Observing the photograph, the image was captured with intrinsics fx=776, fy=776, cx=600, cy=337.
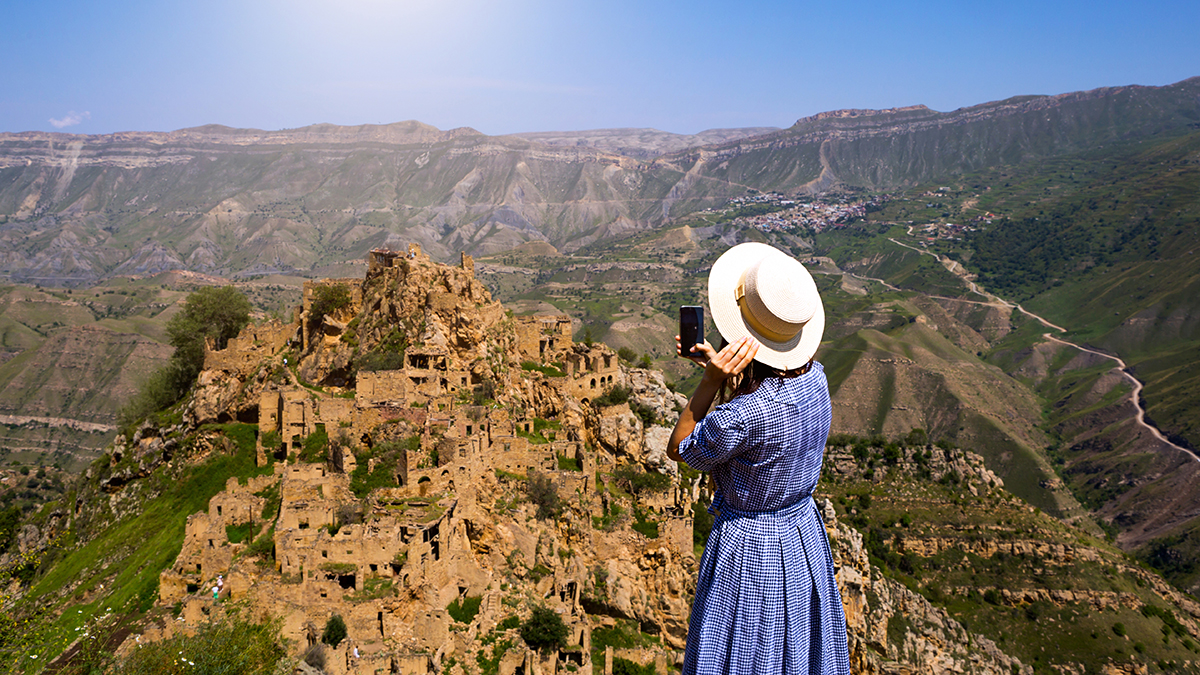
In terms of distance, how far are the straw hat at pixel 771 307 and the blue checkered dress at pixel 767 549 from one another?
246 mm

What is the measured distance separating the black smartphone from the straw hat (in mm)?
228

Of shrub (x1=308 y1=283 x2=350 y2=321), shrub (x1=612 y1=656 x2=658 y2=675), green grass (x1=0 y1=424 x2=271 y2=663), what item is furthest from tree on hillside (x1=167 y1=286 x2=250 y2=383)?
shrub (x1=612 y1=656 x2=658 y2=675)

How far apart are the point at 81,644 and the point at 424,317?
21958 millimetres

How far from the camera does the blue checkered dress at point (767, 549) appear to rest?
6000mm

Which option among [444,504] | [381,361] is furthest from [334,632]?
[381,361]

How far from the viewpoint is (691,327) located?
6430 millimetres

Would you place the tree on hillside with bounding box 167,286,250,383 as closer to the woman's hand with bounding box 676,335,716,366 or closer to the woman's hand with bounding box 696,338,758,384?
the woman's hand with bounding box 676,335,716,366

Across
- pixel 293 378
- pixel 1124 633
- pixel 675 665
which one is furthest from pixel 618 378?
pixel 1124 633

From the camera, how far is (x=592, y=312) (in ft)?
600

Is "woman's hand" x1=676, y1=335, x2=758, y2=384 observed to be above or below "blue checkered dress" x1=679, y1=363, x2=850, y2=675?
above

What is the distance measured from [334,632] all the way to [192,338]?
136 ft

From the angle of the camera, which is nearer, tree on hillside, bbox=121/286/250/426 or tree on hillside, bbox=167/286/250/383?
tree on hillside, bbox=121/286/250/426

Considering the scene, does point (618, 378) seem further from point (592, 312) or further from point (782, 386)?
point (592, 312)

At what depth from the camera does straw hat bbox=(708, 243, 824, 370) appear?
5.95 metres
